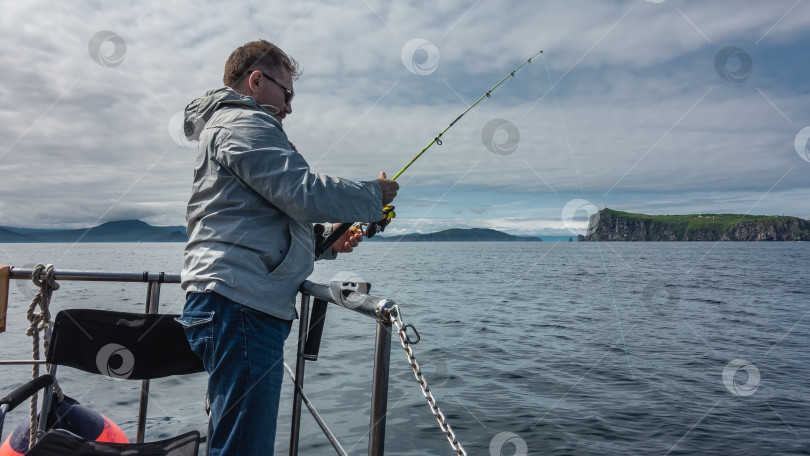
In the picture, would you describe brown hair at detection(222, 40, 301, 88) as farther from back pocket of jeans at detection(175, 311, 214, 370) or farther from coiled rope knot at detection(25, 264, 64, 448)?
coiled rope knot at detection(25, 264, 64, 448)

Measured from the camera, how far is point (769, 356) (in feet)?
41.4

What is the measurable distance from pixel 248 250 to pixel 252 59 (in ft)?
3.44

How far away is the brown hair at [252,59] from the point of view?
8.34ft

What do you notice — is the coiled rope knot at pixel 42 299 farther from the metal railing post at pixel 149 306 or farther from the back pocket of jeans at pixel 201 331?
the back pocket of jeans at pixel 201 331

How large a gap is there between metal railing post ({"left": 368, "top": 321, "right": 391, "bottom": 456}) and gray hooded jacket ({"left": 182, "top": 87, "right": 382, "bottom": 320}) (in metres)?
0.67

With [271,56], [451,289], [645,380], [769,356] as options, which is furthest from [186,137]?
[451,289]

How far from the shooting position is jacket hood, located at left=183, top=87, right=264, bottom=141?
90.5 inches

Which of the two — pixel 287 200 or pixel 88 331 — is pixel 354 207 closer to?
pixel 287 200

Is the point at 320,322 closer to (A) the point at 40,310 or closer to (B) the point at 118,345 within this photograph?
(B) the point at 118,345

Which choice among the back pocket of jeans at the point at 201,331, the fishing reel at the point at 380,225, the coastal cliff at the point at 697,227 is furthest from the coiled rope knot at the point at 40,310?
the coastal cliff at the point at 697,227

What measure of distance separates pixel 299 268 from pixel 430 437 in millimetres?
4888

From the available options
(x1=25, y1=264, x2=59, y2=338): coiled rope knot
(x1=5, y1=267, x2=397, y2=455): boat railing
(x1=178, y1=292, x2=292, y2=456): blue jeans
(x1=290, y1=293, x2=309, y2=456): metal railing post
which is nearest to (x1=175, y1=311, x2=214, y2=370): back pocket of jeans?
(x1=178, y1=292, x2=292, y2=456): blue jeans

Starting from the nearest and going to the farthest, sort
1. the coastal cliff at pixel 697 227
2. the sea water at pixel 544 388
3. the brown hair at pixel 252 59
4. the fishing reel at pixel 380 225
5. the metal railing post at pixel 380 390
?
1. the metal railing post at pixel 380 390
2. the brown hair at pixel 252 59
3. the fishing reel at pixel 380 225
4. the sea water at pixel 544 388
5. the coastal cliff at pixel 697 227

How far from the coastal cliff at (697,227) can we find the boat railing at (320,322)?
186 m
